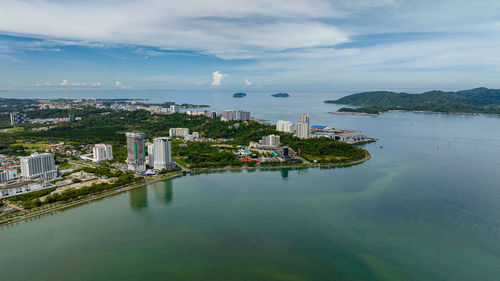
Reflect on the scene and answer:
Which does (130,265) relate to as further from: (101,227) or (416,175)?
(416,175)

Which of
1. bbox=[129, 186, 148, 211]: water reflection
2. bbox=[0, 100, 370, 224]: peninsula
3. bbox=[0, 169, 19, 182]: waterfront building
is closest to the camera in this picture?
bbox=[129, 186, 148, 211]: water reflection

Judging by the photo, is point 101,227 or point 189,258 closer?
point 189,258

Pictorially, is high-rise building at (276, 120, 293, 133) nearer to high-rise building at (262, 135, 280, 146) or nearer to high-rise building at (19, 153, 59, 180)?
high-rise building at (262, 135, 280, 146)

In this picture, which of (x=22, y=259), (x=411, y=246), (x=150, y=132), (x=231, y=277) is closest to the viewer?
(x=231, y=277)

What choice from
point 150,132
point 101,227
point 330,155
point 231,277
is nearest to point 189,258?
point 231,277

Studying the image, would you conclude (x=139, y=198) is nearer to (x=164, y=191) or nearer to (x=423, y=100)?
(x=164, y=191)

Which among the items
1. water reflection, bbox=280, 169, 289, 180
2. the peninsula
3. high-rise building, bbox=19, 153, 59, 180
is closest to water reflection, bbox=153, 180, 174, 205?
the peninsula

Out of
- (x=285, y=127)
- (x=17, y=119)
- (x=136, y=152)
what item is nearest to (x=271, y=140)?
(x=285, y=127)
